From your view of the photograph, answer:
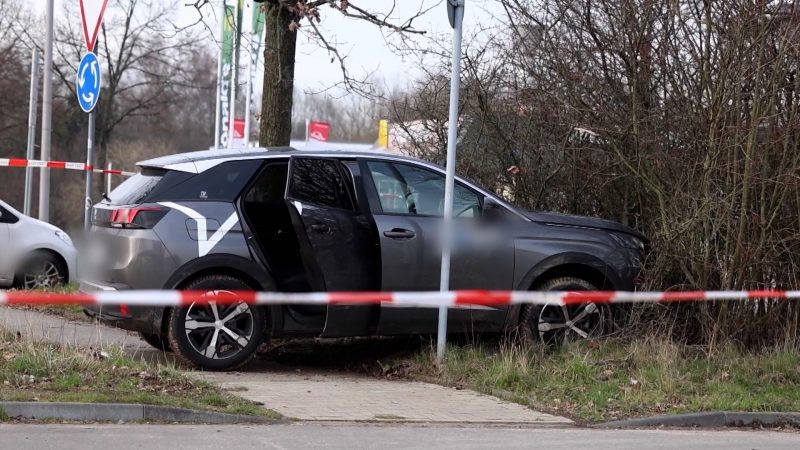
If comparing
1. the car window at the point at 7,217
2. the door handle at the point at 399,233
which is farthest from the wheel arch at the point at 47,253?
the door handle at the point at 399,233

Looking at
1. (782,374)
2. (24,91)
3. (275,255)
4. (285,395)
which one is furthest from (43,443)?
(24,91)

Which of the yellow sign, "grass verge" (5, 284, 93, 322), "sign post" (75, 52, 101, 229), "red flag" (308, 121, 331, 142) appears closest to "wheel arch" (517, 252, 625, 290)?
the yellow sign

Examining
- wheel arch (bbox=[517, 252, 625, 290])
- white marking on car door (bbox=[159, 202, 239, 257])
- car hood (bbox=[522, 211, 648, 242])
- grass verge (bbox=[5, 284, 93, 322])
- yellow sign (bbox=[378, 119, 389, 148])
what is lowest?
grass verge (bbox=[5, 284, 93, 322])

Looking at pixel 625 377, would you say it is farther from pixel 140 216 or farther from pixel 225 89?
pixel 225 89

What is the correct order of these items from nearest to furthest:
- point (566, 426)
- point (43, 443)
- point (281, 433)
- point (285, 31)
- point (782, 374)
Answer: point (43, 443), point (281, 433), point (566, 426), point (782, 374), point (285, 31)

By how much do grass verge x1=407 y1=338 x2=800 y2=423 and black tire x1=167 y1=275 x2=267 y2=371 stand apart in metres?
1.52

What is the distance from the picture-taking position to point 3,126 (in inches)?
1764

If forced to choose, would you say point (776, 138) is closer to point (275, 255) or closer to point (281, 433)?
point (275, 255)

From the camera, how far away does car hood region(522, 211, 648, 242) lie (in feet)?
30.7

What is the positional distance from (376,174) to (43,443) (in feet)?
13.3

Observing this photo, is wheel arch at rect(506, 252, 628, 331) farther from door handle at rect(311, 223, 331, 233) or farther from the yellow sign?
the yellow sign

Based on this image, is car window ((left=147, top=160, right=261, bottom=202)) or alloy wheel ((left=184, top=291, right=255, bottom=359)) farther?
car window ((left=147, top=160, right=261, bottom=202))

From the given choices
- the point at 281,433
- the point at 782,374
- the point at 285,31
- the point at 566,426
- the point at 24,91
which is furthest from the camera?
the point at 24,91

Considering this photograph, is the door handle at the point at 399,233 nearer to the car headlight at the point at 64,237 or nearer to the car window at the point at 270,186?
the car window at the point at 270,186
